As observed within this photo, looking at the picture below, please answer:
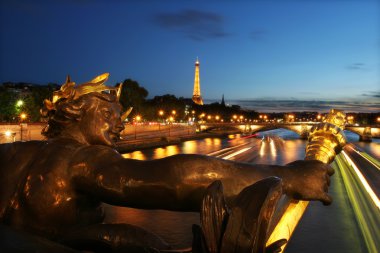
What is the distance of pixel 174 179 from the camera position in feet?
4.46

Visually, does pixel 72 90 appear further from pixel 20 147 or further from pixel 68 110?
pixel 20 147

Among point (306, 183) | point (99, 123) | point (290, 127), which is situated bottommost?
point (290, 127)

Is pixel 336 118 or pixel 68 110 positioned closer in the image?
pixel 68 110

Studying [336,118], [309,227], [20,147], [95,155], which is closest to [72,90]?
[20,147]

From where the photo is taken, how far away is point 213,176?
1362mm

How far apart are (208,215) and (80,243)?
0.69 meters

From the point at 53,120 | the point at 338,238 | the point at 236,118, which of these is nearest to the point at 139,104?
the point at 338,238

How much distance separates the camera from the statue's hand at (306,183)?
142 cm

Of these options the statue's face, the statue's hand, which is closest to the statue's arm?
the statue's hand

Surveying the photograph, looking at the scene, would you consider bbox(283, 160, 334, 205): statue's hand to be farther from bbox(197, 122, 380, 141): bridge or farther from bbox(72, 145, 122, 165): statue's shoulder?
bbox(197, 122, 380, 141): bridge

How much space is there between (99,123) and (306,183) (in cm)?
99

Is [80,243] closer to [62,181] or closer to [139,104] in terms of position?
[62,181]

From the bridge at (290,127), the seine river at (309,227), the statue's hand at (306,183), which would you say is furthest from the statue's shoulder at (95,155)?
the bridge at (290,127)

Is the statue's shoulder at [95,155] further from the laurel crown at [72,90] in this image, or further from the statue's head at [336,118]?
the statue's head at [336,118]
